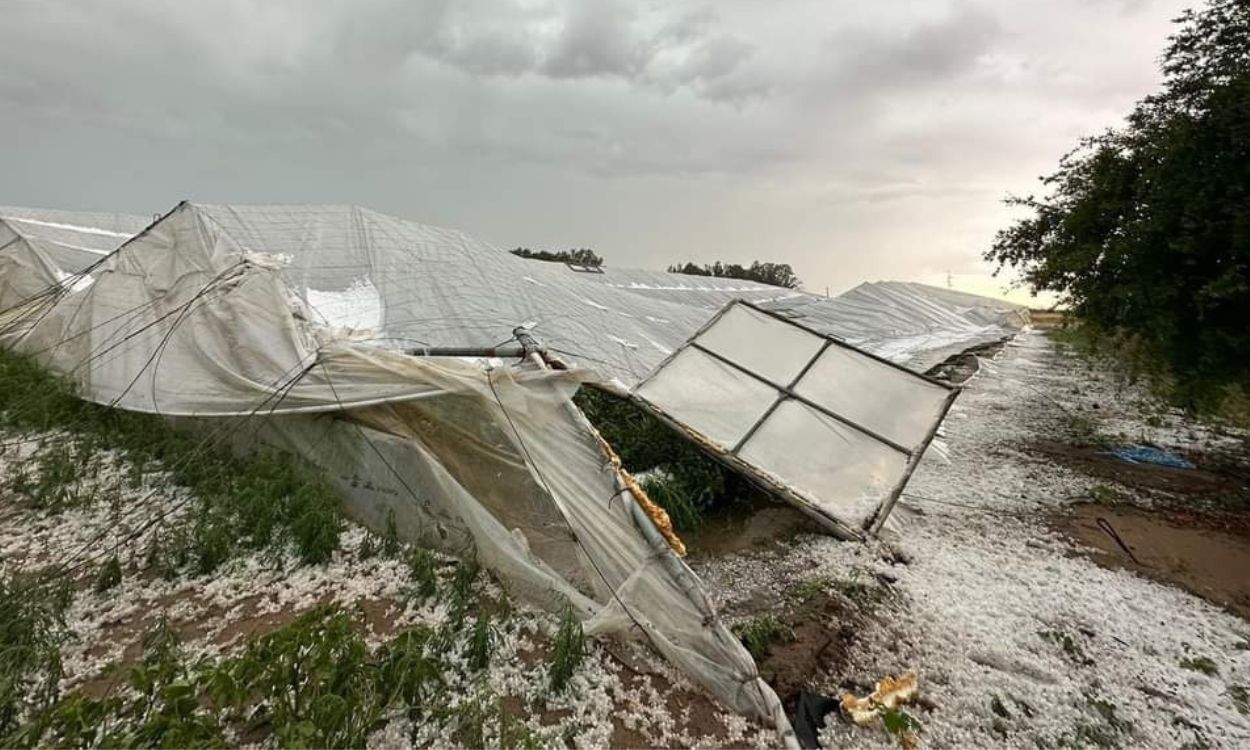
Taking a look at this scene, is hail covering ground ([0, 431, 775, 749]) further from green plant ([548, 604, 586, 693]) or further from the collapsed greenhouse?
the collapsed greenhouse

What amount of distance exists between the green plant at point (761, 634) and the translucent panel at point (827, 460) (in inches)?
41.3

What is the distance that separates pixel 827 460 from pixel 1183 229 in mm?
3323

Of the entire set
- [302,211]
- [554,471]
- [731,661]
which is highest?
[302,211]

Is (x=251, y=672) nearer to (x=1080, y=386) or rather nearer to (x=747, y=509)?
(x=747, y=509)

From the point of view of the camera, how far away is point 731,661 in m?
2.24

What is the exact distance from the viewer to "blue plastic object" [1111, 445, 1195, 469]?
5.53 meters

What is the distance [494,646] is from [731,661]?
0.98 meters

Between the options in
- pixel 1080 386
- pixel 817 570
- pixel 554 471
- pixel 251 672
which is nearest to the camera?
pixel 251 672

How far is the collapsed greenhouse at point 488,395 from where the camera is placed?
8.70ft

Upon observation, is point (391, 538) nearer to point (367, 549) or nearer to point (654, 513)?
point (367, 549)

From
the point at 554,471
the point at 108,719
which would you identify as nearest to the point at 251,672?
the point at 108,719

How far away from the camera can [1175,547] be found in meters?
→ 3.95

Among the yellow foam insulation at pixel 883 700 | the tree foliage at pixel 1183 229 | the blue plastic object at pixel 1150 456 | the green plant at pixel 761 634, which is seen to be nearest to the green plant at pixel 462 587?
the green plant at pixel 761 634

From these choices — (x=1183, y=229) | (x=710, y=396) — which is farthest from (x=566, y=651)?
(x=1183, y=229)
